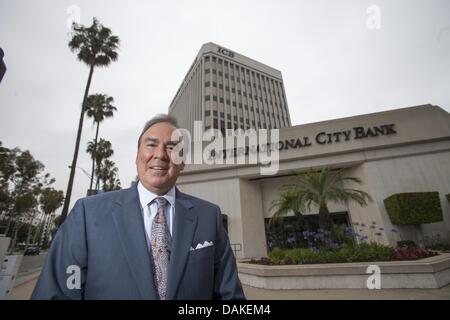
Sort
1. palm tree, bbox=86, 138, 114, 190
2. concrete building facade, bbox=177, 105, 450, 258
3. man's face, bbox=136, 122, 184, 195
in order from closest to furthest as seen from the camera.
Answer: man's face, bbox=136, 122, 184, 195, concrete building facade, bbox=177, 105, 450, 258, palm tree, bbox=86, 138, 114, 190

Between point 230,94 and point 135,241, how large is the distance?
48.0 metres

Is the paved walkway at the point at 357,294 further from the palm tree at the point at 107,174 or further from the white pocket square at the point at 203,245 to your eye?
the palm tree at the point at 107,174

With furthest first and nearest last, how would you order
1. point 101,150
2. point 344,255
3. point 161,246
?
point 101,150 < point 344,255 < point 161,246

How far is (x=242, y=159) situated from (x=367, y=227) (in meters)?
11.3

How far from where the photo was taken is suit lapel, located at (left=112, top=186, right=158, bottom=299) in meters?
1.31

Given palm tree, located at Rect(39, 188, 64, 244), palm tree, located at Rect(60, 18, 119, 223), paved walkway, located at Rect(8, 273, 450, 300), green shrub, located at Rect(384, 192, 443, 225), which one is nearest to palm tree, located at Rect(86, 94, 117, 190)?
palm tree, located at Rect(60, 18, 119, 223)

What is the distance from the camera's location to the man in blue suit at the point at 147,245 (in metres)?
1.31

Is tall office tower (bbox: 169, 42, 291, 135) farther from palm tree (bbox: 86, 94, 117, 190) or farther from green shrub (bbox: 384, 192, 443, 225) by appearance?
green shrub (bbox: 384, 192, 443, 225)

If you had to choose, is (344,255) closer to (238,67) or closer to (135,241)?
(135,241)

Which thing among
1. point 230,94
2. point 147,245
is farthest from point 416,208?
point 230,94

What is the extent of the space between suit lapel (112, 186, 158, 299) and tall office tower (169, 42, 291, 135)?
135ft

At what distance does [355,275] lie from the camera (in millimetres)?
6785

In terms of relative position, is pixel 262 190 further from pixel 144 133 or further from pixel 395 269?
pixel 144 133

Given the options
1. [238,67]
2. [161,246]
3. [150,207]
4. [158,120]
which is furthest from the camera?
[238,67]
